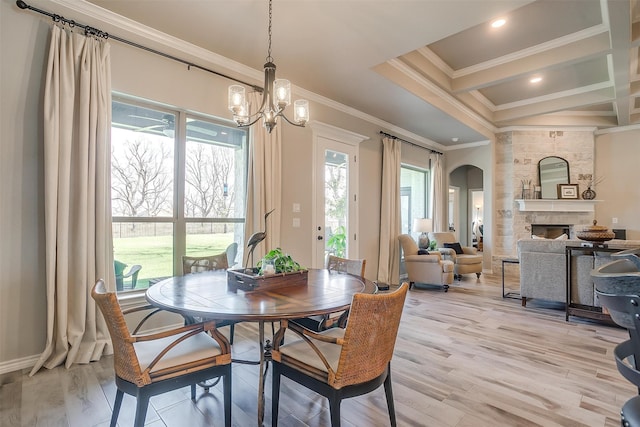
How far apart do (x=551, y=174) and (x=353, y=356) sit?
7392 mm

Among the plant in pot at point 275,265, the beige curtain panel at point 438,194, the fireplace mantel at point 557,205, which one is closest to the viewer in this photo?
the plant in pot at point 275,265

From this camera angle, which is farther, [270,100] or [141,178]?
[141,178]

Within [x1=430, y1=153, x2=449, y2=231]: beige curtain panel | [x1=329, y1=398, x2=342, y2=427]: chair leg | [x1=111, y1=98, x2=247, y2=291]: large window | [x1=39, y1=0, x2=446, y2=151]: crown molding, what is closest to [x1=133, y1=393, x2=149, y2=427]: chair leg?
[x1=329, y1=398, x2=342, y2=427]: chair leg

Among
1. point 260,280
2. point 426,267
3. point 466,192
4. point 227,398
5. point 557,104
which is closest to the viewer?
point 227,398

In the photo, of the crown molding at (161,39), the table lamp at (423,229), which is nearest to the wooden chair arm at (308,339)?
the crown molding at (161,39)

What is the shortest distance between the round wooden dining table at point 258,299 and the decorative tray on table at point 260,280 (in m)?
0.03

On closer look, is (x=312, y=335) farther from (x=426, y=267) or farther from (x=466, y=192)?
(x=466, y=192)

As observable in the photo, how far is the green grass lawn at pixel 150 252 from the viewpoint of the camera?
3012mm

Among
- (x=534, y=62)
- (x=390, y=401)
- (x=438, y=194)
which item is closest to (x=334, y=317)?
(x=390, y=401)

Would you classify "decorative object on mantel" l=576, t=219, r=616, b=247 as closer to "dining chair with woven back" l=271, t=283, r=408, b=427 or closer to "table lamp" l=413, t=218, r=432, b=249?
"table lamp" l=413, t=218, r=432, b=249

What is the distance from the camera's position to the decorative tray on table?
1958mm

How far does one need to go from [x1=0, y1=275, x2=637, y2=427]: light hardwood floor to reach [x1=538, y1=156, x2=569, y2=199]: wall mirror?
4.32m

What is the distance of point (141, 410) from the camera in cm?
145

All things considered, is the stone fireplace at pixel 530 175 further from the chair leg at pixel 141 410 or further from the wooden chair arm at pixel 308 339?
the chair leg at pixel 141 410
